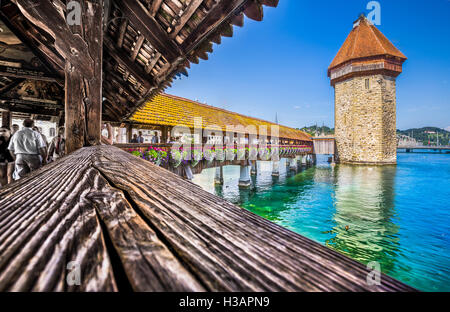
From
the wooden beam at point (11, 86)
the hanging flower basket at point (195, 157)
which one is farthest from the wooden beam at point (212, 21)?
the wooden beam at point (11, 86)

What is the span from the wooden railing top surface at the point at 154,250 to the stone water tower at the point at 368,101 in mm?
29518

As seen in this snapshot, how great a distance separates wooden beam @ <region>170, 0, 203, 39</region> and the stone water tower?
2802 centimetres

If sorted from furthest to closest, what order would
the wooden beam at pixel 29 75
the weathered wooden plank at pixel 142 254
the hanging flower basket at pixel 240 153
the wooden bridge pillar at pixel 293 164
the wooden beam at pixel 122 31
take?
the wooden bridge pillar at pixel 293 164 → the hanging flower basket at pixel 240 153 → the wooden beam at pixel 29 75 → the wooden beam at pixel 122 31 → the weathered wooden plank at pixel 142 254

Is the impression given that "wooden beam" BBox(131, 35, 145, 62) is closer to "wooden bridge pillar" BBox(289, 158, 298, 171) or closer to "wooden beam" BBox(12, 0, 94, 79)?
"wooden beam" BBox(12, 0, 94, 79)

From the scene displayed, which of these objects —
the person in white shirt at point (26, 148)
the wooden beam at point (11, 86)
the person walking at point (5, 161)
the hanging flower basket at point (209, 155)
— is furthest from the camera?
the hanging flower basket at point (209, 155)

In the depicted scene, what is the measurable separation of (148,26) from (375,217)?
11.4 metres

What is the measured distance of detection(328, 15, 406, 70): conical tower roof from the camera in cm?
2506

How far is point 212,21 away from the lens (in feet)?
8.25

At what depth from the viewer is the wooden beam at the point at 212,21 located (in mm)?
2241

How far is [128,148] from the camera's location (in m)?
5.02

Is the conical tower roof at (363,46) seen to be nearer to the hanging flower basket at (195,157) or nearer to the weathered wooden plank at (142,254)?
the hanging flower basket at (195,157)

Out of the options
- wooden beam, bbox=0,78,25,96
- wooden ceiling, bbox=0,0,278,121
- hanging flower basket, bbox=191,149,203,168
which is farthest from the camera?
hanging flower basket, bbox=191,149,203,168

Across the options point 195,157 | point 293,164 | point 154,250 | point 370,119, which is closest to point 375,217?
point 195,157

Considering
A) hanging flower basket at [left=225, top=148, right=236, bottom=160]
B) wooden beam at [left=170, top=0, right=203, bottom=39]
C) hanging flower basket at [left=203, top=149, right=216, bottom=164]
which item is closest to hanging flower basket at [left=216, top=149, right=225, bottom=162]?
hanging flower basket at [left=203, top=149, right=216, bottom=164]
